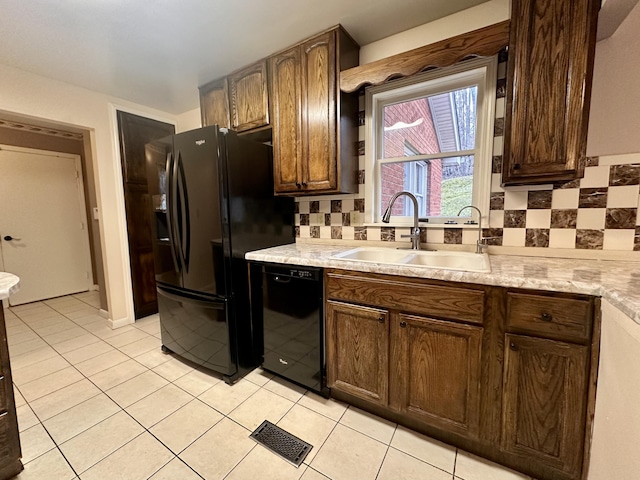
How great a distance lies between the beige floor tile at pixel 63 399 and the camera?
Answer: 163cm

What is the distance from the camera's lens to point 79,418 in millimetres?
1565

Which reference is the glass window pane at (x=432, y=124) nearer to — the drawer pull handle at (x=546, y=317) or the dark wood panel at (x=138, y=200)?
the drawer pull handle at (x=546, y=317)

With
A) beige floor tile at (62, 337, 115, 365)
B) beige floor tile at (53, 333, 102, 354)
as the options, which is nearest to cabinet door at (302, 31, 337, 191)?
beige floor tile at (62, 337, 115, 365)

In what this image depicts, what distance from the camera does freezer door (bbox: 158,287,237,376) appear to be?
6.08 feet

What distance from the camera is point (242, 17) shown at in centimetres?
164

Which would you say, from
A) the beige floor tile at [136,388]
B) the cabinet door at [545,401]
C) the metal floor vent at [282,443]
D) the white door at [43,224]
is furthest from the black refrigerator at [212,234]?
the white door at [43,224]

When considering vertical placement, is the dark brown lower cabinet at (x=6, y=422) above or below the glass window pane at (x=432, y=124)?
below

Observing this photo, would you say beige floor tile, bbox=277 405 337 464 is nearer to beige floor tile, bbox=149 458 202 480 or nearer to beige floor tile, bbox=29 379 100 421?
beige floor tile, bbox=149 458 202 480

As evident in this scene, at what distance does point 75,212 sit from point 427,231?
4.96 m

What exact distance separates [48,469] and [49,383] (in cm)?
93

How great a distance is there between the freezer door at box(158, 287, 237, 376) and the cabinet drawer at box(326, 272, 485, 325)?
0.87m

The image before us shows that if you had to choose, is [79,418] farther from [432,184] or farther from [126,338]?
[432,184]

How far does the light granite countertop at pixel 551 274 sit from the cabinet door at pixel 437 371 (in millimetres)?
242

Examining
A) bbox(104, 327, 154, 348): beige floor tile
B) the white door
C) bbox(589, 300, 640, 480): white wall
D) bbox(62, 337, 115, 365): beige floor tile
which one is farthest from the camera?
the white door
